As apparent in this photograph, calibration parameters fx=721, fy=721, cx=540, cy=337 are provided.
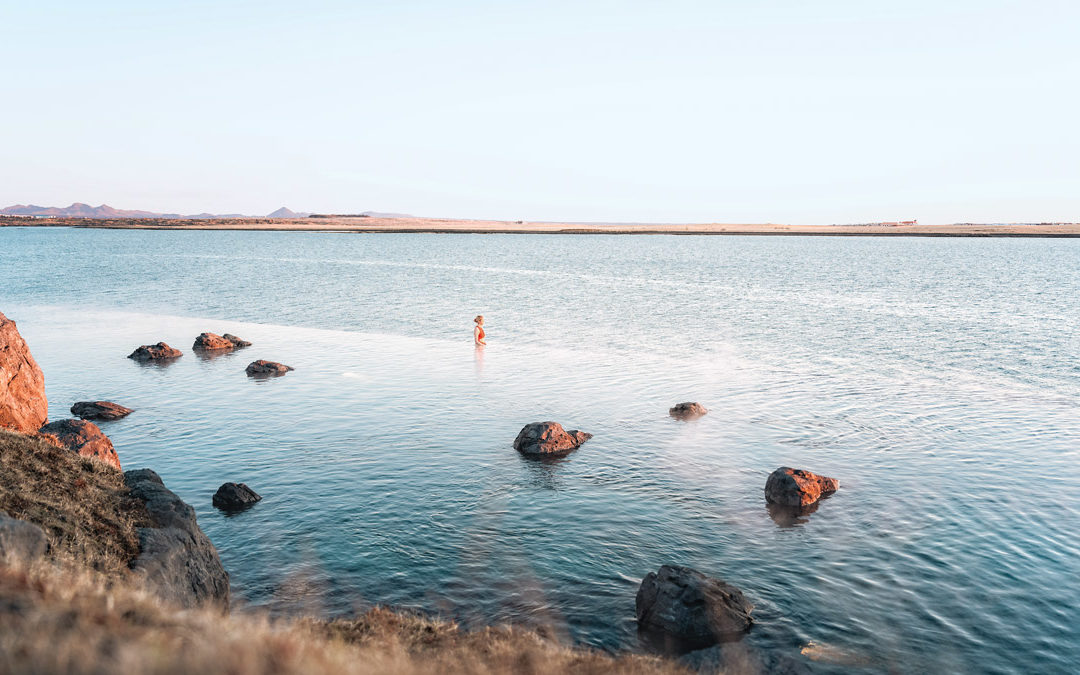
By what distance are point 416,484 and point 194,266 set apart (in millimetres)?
120180

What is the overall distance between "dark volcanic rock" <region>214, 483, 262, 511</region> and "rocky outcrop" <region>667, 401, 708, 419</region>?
62.1 feet

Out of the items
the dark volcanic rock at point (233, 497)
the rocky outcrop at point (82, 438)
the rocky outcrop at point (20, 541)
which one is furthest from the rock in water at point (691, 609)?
the rocky outcrop at point (82, 438)

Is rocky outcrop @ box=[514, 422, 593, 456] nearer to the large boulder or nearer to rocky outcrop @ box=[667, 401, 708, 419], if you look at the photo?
rocky outcrop @ box=[667, 401, 708, 419]

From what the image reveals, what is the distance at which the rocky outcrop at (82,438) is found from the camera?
23.9 metres

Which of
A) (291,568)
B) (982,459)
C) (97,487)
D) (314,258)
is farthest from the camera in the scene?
(314,258)

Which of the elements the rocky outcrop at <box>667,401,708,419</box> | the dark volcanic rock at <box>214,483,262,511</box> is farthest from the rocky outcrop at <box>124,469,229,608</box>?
the rocky outcrop at <box>667,401,708,419</box>

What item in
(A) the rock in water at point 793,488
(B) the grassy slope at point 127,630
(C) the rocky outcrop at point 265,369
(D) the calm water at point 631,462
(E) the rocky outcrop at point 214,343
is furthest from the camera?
(E) the rocky outcrop at point 214,343

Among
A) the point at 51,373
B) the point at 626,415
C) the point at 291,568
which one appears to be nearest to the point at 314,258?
the point at 51,373

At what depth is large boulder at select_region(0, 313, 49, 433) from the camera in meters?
26.6

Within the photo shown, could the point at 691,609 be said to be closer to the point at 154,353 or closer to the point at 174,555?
the point at 174,555

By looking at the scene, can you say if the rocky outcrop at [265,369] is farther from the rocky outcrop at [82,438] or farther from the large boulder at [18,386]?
the rocky outcrop at [82,438]

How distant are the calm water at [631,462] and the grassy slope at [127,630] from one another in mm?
3866

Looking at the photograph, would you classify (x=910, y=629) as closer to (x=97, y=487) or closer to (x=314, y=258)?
(x=97, y=487)

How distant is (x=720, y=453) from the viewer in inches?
1130
